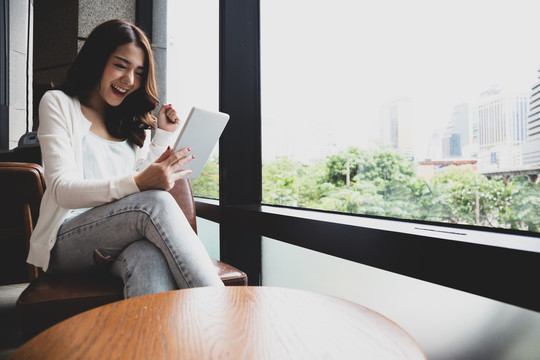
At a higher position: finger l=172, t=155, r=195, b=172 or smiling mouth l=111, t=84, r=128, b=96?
smiling mouth l=111, t=84, r=128, b=96

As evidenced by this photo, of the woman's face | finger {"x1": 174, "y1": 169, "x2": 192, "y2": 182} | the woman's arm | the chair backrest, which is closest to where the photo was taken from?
the woman's arm

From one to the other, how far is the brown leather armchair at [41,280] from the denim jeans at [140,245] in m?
0.05

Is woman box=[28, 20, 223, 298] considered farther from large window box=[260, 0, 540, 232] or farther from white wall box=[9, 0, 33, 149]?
white wall box=[9, 0, 33, 149]

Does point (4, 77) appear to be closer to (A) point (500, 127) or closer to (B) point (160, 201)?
(B) point (160, 201)

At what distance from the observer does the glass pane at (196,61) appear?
2.54m

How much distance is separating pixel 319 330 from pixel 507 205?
67cm

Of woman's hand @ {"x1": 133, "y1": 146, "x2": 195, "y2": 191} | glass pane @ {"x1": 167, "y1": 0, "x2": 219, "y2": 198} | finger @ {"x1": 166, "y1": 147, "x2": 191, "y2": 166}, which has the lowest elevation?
woman's hand @ {"x1": 133, "y1": 146, "x2": 195, "y2": 191}

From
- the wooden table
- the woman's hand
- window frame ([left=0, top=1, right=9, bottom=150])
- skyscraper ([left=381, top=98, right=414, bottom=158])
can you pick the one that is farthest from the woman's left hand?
window frame ([left=0, top=1, right=9, bottom=150])

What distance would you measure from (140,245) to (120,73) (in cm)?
73

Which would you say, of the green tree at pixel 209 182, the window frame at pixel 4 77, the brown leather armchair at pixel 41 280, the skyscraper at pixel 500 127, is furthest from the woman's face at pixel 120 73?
the window frame at pixel 4 77

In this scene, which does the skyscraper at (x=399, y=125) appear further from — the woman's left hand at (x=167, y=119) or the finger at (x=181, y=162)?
the woman's left hand at (x=167, y=119)

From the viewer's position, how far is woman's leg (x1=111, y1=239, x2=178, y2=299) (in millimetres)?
921

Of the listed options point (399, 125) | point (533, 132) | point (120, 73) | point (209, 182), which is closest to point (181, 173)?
point (120, 73)

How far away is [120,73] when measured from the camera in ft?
4.58
